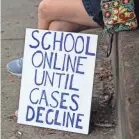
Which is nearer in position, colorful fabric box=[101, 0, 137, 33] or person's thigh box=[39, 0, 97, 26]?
colorful fabric box=[101, 0, 137, 33]

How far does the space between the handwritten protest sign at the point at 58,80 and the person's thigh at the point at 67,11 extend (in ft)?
A: 0.44

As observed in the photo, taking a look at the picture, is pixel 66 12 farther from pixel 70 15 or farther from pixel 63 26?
pixel 63 26

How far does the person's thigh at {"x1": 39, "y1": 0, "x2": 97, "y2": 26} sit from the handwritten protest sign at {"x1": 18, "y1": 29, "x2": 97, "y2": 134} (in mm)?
135

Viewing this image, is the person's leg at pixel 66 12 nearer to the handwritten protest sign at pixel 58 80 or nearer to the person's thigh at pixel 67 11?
the person's thigh at pixel 67 11

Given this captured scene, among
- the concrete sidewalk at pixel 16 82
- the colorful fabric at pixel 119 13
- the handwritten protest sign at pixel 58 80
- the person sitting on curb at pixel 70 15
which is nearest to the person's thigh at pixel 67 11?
the person sitting on curb at pixel 70 15

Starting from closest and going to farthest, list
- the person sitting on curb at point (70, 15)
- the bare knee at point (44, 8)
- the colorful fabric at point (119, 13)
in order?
1. the colorful fabric at point (119, 13)
2. the person sitting on curb at point (70, 15)
3. the bare knee at point (44, 8)

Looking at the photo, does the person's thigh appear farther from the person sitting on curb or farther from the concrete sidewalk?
the concrete sidewalk

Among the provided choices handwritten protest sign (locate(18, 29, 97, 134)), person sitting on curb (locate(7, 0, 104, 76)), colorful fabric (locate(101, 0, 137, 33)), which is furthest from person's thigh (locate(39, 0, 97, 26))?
colorful fabric (locate(101, 0, 137, 33))

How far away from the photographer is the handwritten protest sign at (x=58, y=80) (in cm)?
332

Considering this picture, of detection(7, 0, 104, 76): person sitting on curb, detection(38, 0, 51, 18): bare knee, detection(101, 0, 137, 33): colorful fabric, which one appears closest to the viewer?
detection(101, 0, 137, 33): colorful fabric

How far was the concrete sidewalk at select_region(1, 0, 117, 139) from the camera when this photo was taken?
335 centimetres

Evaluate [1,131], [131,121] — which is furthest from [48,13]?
[131,121]

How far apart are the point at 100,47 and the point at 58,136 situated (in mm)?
1715

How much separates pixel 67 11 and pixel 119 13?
1.40 ft
